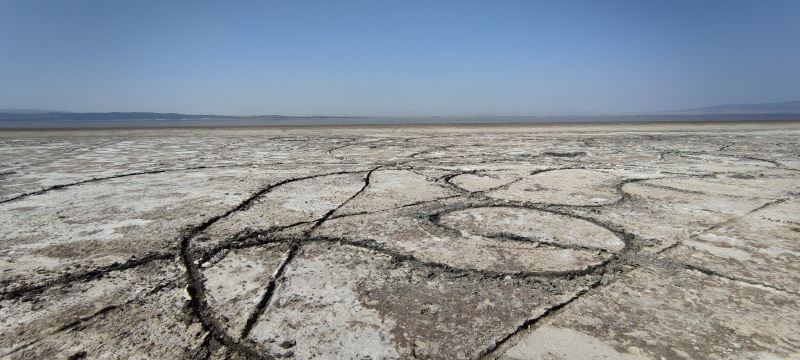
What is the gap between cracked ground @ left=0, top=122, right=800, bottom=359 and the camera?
94cm

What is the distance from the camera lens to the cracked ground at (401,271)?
0.94m

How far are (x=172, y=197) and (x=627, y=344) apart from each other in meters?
2.40

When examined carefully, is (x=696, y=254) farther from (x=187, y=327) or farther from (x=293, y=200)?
(x=293, y=200)

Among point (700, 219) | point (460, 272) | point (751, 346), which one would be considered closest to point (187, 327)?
point (460, 272)

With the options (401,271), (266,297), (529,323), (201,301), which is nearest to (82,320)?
(201,301)

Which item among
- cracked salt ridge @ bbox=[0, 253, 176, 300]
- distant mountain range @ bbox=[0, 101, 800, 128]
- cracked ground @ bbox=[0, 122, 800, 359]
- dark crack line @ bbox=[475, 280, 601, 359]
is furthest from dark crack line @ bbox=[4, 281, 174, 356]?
distant mountain range @ bbox=[0, 101, 800, 128]

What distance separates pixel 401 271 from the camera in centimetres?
134

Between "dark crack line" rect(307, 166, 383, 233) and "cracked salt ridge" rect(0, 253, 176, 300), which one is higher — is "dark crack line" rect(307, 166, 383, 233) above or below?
above

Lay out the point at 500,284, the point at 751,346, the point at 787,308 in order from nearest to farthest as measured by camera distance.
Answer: the point at 751,346 < the point at 787,308 < the point at 500,284

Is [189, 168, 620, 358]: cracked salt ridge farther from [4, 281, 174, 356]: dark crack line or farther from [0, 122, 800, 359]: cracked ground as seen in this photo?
[4, 281, 174, 356]: dark crack line

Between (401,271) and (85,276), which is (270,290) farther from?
(85,276)

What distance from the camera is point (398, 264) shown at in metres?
1.39

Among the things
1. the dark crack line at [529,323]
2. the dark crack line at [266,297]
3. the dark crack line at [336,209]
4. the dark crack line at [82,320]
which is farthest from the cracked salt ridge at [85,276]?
the dark crack line at [529,323]

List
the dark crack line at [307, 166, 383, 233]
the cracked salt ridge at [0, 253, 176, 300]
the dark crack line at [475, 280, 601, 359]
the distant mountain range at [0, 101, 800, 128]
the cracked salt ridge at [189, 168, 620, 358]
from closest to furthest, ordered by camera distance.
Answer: the dark crack line at [475, 280, 601, 359] → the cracked salt ridge at [189, 168, 620, 358] → the cracked salt ridge at [0, 253, 176, 300] → the dark crack line at [307, 166, 383, 233] → the distant mountain range at [0, 101, 800, 128]
